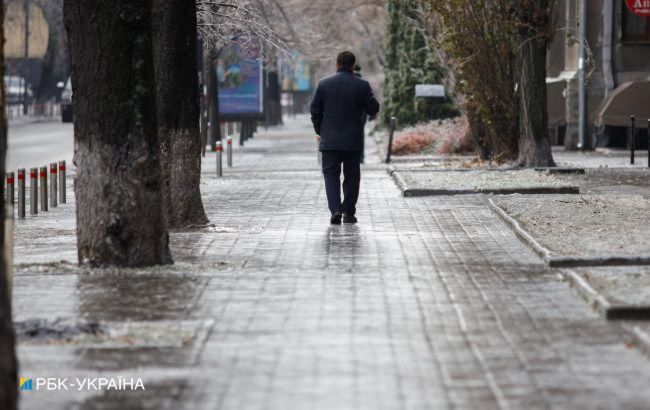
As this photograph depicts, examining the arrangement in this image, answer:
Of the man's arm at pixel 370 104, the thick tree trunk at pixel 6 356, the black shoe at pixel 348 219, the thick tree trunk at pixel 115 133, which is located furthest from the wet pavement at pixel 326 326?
the man's arm at pixel 370 104

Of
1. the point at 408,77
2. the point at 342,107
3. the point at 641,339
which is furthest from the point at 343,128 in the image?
the point at 408,77

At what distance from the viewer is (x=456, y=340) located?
27.5ft

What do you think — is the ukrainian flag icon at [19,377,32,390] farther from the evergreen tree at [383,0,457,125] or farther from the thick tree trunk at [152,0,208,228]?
the evergreen tree at [383,0,457,125]

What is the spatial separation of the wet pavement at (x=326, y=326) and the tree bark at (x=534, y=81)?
10.1m

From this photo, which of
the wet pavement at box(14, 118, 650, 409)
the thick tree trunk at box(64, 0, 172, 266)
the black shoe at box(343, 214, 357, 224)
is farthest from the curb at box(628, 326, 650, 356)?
the black shoe at box(343, 214, 357, 224)

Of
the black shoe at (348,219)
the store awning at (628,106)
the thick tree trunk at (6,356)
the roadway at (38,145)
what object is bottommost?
the roadway at (38,145)

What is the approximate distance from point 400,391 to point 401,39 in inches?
1616

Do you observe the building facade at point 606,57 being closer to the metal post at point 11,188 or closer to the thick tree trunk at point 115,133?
the metal post at point 11,188

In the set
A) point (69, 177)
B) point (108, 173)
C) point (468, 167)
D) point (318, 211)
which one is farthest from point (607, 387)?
point (69, 177)

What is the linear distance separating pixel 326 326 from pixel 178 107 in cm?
740

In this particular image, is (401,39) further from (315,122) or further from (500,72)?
(315,122)

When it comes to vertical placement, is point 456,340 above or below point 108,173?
below

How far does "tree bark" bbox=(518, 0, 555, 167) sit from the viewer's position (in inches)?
980

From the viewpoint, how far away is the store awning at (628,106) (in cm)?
3203
